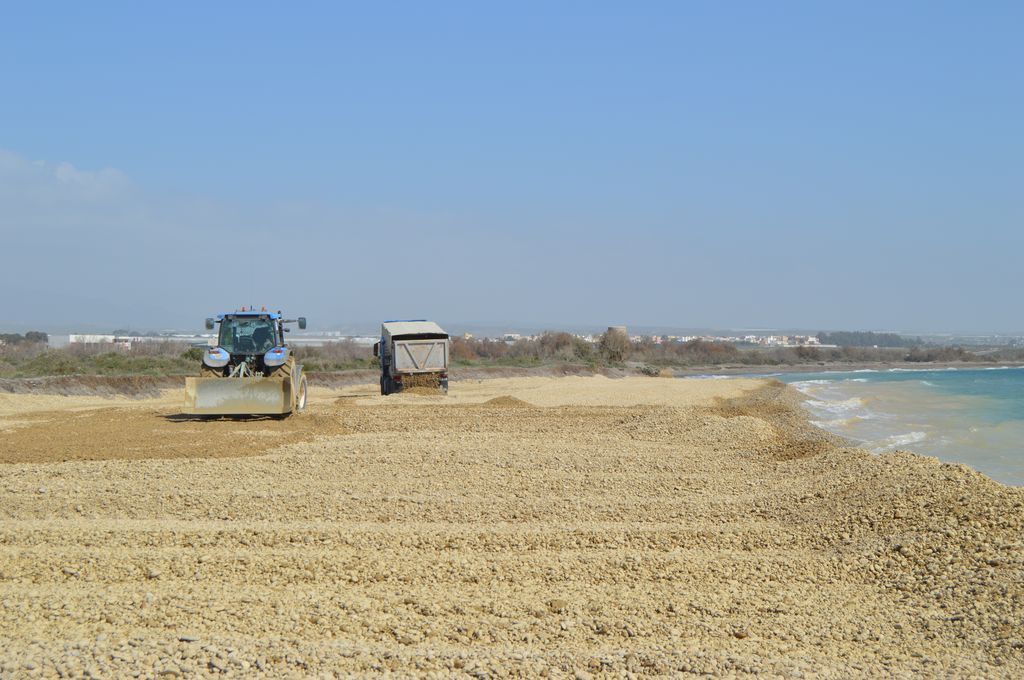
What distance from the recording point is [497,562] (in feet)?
25.7

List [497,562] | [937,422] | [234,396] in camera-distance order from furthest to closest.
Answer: [937,422] < [234,396] < [497,562]

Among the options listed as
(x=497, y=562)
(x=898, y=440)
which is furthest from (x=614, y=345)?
(x=497, y=562)

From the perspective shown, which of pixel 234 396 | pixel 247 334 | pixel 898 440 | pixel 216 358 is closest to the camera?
pixel 234 396

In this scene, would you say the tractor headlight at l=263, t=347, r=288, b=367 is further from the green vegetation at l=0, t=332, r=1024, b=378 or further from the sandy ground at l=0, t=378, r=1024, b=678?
the green vegetation at l=0, t=332, r=1024, b=378

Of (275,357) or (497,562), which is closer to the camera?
(497,562)

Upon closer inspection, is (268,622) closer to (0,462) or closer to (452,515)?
(452,515)

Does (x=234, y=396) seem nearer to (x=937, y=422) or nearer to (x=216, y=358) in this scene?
(x=216, y=358)

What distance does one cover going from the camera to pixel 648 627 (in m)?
6.20

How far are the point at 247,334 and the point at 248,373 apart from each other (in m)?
1.01

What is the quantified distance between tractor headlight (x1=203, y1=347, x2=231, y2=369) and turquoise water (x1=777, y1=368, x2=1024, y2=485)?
14.2m

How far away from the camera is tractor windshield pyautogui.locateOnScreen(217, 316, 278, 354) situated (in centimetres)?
2066

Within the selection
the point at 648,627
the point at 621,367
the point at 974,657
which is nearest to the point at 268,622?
the point at 648,627

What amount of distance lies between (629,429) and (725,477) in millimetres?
5692

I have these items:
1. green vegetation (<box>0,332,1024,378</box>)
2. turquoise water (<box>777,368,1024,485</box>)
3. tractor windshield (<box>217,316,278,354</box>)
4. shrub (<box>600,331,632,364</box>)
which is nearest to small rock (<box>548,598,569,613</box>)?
turquoise water (<box>777,368,1024,485</box>)
